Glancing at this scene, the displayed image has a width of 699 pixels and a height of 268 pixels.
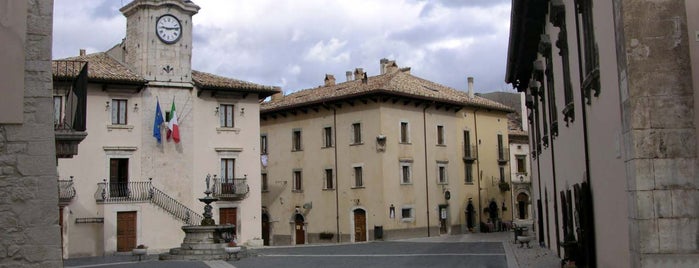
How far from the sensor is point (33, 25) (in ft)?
37.4

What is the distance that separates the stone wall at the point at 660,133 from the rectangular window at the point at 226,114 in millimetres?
27150

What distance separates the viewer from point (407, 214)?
129 ft

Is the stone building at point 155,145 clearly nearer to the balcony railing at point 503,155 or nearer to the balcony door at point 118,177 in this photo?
the balcony door at point 118,177

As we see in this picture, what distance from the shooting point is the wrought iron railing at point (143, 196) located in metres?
29.7

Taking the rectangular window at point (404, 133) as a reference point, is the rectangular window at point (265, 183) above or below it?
below

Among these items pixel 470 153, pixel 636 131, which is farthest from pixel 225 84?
pixel 636 131

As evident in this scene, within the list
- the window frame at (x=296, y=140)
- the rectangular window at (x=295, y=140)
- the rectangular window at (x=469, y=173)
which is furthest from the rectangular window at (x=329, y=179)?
the rectangular window at (x=469, y=173)

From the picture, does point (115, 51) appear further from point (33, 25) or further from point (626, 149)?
point (626, 149)

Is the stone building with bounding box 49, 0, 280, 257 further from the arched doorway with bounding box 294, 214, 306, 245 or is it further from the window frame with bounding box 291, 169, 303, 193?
the window frame with bounding box 291, 169, 303, 193

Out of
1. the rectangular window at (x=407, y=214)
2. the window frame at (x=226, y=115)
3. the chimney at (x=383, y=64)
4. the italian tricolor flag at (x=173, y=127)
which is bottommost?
the rectangular window at (x=407, y=214)

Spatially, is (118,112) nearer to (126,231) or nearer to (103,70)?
(103,70)

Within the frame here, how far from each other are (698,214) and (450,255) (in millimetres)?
17472

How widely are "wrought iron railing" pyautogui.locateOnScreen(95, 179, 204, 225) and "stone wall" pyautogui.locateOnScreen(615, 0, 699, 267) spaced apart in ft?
81.8

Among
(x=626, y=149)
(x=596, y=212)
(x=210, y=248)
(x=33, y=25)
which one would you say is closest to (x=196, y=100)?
(x=210, y=248)
